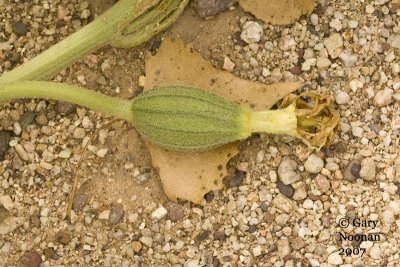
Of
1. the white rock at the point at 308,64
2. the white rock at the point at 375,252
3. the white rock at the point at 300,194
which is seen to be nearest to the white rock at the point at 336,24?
the white rock at the point at 308,64

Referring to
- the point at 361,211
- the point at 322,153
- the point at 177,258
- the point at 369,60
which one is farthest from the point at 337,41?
the point at 177,258

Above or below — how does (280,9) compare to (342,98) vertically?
above

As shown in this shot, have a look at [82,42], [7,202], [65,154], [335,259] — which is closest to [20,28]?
[82,42]

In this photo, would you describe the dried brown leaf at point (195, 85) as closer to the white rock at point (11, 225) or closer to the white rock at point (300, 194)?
the white rock at point (300, 194)

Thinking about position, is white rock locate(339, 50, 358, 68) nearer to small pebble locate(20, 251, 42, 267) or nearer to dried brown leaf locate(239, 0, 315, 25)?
dried brown leaf locate(239, 0, 315, 25)

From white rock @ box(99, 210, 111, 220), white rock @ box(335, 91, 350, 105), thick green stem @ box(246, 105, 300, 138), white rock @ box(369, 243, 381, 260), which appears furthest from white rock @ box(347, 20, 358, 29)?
white rock @ box(99, 210, 111, 220)

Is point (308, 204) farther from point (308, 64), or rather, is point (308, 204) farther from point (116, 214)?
point (116, 214)
